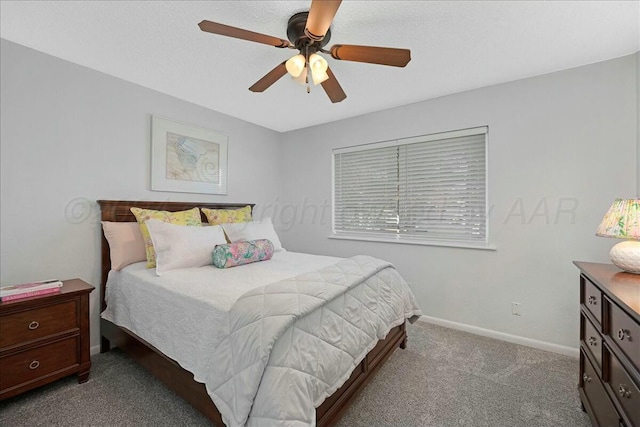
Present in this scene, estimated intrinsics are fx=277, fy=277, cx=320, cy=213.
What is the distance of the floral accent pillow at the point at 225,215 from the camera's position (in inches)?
114

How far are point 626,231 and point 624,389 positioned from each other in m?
0.80

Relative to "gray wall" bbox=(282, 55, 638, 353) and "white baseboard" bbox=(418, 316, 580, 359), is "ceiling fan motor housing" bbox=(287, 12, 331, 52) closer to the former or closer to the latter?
"gray wall" bbox=(282, 55, 638, 353)

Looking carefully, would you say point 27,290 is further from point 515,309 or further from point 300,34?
point 515,309

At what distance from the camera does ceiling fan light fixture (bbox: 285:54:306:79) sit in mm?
1634

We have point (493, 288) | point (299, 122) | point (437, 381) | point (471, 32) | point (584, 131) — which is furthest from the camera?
point (299, 122)

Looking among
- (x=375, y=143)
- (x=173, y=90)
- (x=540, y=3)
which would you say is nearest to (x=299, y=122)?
(x=375, y=143)

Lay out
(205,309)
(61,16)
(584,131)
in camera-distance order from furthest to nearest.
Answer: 1. (584,131)
2. (61,16)
3. (205,309)

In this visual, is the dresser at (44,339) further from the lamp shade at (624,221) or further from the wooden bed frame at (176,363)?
the lamp shade at (624,221)

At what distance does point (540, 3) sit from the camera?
156 centimetres

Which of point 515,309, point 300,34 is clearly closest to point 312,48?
point 300,34

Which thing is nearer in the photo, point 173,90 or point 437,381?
point 437,381

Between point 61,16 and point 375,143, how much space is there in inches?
111

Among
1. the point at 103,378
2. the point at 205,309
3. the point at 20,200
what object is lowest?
the point at 103,378

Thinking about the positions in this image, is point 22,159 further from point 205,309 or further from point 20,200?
point 205,309
